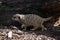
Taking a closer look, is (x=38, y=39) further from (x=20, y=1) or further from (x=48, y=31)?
(x=20, y=1)

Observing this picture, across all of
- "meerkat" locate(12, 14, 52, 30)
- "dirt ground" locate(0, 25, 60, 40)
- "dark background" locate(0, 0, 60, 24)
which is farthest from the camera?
"dark background" locate(0, 0, 60, 24)

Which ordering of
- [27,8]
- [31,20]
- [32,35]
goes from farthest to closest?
1. [27,8]
2. [31,20]
3. [32,35]

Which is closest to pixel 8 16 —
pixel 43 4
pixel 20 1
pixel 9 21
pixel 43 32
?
pixel 9 21

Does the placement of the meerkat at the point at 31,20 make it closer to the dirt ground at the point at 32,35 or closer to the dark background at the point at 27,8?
the dirt ground at the point at 32,35

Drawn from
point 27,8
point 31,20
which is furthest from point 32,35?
point 27,8

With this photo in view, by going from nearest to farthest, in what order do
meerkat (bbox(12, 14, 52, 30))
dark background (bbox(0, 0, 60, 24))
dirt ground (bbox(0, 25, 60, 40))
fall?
dirt ground (bbox(0, 25, 60, 40)) → meerkat (bbox(12, 14, 52, 30)) → dark background (bbox(0, 0, 60, 24))

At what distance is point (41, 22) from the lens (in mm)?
4926

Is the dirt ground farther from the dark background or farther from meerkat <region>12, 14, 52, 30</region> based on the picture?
the dark background

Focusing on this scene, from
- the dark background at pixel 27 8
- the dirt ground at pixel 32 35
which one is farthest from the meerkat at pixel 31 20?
the dark background at pixel 27 8

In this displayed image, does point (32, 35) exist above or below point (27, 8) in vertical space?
below

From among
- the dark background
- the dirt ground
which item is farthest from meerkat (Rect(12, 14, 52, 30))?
the dark background

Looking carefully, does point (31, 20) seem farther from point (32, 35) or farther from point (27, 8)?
point (27, 8)

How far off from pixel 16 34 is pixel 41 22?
0.81m

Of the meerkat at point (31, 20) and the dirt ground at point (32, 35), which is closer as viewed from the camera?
the dirt ground at point (32, 35)
